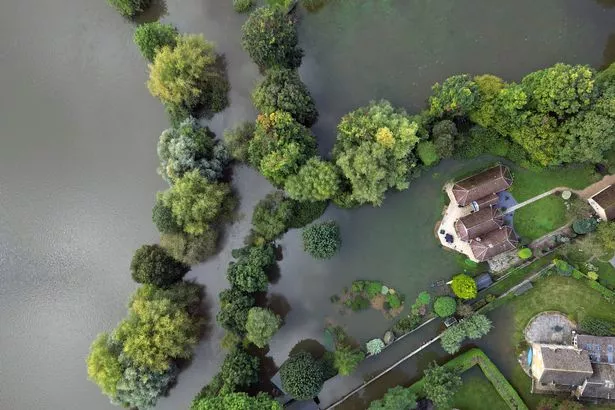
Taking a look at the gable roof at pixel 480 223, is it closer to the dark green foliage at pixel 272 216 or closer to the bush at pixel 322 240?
the bush at pixel 322 240

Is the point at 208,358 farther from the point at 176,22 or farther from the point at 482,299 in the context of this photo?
the point at 176,22

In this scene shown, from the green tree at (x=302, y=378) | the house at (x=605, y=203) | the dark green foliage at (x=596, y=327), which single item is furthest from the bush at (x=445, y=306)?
the house at (x=605, y=203)

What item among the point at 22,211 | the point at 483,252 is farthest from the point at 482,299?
the point at 22,211

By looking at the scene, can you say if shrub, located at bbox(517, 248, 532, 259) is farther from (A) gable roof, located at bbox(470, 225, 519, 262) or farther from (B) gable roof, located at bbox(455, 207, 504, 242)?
(B) gable roof, located at bbox(455, 207, 504, 242)

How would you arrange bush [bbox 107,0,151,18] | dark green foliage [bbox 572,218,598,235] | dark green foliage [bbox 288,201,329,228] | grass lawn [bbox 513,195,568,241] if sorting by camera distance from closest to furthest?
1. dark green foliage [bbox 572,218,598,235]
2. grass lawn [bbox 513,195,568,241]
3. dark green foliage [bbox 288,201,329,228]
4. bush [bbox 107,0,151,18]

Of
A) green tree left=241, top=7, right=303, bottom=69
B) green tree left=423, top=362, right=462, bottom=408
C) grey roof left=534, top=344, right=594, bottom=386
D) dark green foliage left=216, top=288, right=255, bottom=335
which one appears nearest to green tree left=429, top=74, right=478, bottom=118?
green tree left=241, top=7, right=303, bottom=69

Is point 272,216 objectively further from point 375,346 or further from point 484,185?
point 484,185
